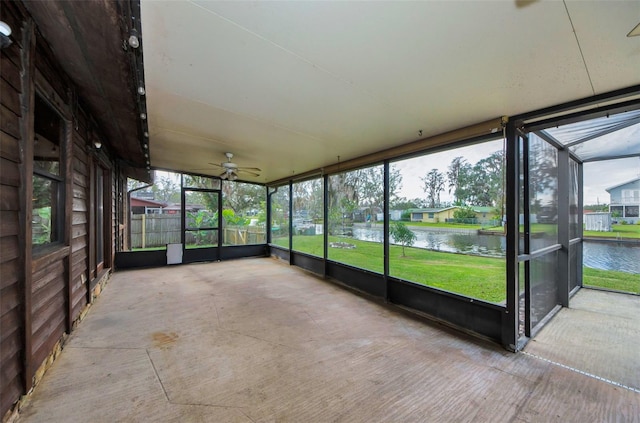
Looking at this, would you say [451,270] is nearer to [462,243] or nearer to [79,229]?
[462,243]

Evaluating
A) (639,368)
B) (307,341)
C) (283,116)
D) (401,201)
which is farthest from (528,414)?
(283,116)

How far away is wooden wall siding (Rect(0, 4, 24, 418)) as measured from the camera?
1.47m

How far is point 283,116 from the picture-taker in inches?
112

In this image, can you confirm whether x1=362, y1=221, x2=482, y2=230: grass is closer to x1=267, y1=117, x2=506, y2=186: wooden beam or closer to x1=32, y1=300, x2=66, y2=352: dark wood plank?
x1=267, y1=117, x2=506, y2=186: wooden beam

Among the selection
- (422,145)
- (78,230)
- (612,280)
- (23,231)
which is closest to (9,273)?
(23,231)

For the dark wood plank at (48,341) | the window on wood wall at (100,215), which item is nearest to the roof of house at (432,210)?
the dark wood plank at (48,341)

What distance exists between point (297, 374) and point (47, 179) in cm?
280

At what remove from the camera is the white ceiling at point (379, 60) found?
136 centimetres

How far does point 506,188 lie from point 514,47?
5.23 feet

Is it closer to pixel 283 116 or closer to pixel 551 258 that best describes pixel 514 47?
pixel 283 116

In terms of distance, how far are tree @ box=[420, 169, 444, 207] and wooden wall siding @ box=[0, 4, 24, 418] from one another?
4.03 m

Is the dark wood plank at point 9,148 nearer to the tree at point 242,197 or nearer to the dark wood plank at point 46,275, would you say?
the dark wood plank at point 46,275

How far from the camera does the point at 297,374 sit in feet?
7.02

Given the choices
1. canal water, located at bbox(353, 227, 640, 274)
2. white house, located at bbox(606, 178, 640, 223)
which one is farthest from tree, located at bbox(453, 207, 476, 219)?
white house, located at bbox(606, 178, 640, 223)
